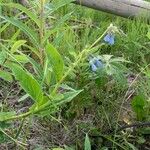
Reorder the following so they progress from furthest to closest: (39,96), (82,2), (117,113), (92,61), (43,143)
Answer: (82,2)
(117,113)
(43,143)
(92,61)
(39,96)

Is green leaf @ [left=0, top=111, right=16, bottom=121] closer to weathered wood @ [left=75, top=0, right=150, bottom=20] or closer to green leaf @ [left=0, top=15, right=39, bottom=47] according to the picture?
green leaf @ [left=0, top=15, right=39, bottom=47]

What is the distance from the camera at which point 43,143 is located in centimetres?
189

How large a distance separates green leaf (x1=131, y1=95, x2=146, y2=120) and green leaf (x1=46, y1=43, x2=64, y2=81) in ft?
2.06

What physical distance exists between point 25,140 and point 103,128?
14.5 inches

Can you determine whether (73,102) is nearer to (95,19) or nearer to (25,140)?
A: (25,140)

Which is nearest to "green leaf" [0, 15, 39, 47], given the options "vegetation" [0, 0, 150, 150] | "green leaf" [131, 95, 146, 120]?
"vegetation" [0, 0, 150, 150]

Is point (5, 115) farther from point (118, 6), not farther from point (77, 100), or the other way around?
point (118, 6)

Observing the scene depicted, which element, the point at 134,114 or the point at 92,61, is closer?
the point at 92,61

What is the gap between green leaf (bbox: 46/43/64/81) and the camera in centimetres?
143

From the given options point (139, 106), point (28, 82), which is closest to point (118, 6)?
point (139, 106)

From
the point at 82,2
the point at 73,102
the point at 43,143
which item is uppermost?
the point at 82,2

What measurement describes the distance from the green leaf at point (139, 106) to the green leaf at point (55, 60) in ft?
2.06

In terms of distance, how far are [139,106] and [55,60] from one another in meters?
0.70

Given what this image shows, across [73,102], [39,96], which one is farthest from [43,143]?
[39,96]
